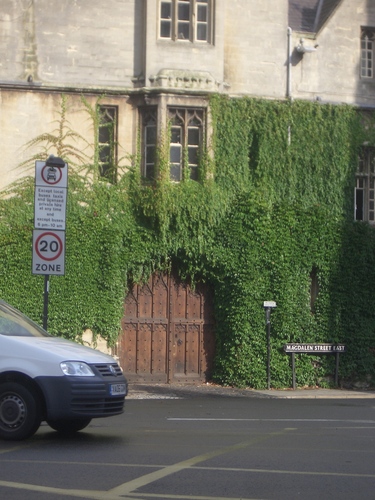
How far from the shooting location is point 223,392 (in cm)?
2402

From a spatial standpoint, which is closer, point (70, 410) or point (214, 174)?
point (70, 410)

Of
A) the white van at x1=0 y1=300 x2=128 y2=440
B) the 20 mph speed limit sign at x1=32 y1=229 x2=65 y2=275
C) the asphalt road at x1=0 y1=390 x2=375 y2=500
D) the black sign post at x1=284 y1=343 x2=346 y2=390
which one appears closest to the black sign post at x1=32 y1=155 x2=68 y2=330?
the 20 mph speed limit sign at x1=32 y1=229 x2=65 y2=275

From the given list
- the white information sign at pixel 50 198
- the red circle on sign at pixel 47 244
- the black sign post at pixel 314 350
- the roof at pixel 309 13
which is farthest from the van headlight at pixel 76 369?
the roof at pixel 309 13

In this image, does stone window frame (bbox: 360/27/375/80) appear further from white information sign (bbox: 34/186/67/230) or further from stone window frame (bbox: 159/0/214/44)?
white information sign (bbox: 34/186/67/230)

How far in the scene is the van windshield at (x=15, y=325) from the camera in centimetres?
1246

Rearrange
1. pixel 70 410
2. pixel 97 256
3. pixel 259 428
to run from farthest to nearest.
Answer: pixel 97 256, pixel 259 428, pixel 70 410

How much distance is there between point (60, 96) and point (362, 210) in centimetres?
816

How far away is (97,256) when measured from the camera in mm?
25141

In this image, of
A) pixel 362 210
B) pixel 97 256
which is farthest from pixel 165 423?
pixel 362 210

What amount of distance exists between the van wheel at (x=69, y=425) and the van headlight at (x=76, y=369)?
3.39 ft

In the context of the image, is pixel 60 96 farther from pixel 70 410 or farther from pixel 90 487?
pixel 90 487

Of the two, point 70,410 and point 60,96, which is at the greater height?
point 60,96

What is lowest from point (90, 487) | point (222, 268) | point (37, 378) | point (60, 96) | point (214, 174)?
point (90, 487)

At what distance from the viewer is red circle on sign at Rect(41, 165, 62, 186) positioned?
1764 centimetres
